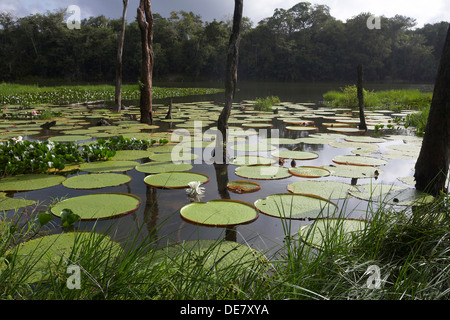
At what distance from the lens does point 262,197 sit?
9.21ft

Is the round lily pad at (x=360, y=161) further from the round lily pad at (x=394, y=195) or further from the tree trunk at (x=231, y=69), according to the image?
the tree trunk at (x=231, y=69)

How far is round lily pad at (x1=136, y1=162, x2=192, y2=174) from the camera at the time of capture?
3494mm

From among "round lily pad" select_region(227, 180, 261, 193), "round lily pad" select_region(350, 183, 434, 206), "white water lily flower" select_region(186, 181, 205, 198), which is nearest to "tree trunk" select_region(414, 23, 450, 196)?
"round lily pad" select_region(350, 183, 434, 206)

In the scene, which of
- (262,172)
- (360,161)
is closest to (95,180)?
(262,172)

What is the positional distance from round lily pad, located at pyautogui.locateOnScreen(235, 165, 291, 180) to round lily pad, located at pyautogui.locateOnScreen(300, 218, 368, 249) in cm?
118

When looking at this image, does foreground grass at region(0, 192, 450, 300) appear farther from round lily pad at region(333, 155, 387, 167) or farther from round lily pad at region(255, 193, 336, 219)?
round lily pad at region(333, 155, 387, 167)

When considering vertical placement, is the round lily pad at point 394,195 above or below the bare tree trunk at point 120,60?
below

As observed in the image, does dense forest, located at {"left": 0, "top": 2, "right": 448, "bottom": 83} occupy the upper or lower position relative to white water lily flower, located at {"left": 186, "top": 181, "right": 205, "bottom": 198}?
upper

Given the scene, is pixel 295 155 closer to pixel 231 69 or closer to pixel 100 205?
pixel 231 69

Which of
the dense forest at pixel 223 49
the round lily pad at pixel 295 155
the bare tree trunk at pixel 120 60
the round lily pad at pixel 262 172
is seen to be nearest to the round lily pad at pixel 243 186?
the round lily pad at pixel 262 172

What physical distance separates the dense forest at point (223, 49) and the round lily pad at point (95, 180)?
37.3m

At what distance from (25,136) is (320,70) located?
144 ft

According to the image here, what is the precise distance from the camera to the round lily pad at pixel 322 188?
2.75 metres

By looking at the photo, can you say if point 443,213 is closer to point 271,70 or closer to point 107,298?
point 107,298
